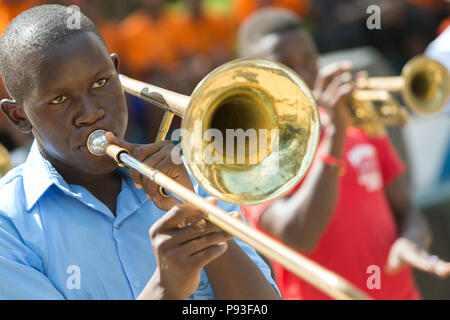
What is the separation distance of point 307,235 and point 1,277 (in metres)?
1.72

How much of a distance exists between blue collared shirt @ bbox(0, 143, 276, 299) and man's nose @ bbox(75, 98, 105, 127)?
195 mm

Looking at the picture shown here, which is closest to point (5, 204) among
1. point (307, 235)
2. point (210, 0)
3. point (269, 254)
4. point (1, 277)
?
point (1, 277)

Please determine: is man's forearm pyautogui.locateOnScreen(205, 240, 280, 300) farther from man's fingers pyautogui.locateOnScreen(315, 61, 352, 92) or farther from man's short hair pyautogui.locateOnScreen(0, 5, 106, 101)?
man's fingers pyautogui.locateOnScreen(315, 61, 352, 92)

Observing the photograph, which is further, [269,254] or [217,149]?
[217,149]

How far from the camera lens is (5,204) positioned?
1.94m

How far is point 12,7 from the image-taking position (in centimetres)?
507

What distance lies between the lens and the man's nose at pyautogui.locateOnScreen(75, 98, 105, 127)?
1981 mm

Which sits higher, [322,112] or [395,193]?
[322,112]

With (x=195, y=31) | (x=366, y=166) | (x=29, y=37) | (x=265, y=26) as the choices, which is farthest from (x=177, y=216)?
(x=195, y=31)

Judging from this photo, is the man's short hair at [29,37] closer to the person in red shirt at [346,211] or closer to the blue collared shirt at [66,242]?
the blue collared shirt at [66,242]

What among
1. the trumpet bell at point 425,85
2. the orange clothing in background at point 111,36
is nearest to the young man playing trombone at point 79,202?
the trumpet bell at point 425,85

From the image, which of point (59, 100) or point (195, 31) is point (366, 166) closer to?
point (59, 100)

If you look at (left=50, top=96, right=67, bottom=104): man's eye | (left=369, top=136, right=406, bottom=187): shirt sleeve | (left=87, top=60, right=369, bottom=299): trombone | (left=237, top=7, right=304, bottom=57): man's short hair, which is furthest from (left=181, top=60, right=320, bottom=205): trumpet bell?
(left=237, top=7, right=304, bottom=57): man's short hair

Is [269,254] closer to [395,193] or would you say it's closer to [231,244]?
[231,244]
